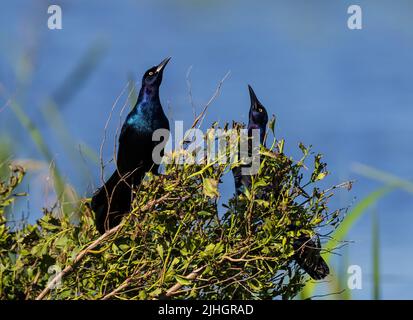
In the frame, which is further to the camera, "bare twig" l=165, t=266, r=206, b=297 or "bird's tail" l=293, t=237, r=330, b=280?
"bird's tail" l=293, t=237, r=330, b=280

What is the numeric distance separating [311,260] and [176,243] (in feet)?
4.25

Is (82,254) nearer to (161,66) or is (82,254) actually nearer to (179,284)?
(179,284)

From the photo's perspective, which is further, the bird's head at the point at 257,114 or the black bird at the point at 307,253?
the bird's head at the point at 257,114

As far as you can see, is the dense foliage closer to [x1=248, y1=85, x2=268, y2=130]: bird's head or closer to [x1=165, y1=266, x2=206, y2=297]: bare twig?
[x1=165, y1=266, x2=206, y2=297]: bare twig

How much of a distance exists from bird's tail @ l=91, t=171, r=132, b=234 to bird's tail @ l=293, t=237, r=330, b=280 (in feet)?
4.22

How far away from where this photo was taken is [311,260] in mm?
6383

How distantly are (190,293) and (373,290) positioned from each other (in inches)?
83.7

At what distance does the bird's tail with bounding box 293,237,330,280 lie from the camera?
6258 millimetres

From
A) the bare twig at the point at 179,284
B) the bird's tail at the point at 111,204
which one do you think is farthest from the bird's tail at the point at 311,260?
the bird's tail at the point at 111,204

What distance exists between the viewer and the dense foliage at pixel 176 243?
5445mm

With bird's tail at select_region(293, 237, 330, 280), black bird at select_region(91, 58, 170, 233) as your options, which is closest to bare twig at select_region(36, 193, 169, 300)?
black bird at select_region(91, 58, 170, 233)

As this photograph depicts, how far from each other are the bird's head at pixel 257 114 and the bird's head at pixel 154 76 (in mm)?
775

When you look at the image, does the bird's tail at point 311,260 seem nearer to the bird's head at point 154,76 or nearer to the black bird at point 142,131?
the black bird at point 142,131
